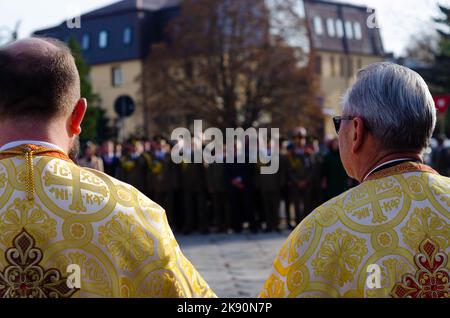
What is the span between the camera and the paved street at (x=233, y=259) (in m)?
10.2

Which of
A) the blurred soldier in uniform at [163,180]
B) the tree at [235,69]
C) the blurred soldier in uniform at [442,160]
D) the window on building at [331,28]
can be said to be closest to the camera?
the blurred soldier in uniform at [163,180]

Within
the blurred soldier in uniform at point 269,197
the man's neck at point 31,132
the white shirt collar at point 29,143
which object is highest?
the man's neck at point 31,132

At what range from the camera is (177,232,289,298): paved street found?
33.6ft

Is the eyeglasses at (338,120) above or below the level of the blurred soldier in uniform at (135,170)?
above

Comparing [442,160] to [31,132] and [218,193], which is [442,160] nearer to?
[218,193]

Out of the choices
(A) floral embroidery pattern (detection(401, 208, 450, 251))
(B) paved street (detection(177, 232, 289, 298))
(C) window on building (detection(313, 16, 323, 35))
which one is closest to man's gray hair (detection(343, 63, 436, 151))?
(A) floral embroidery pattern (detection(401, 208, 450, 251))

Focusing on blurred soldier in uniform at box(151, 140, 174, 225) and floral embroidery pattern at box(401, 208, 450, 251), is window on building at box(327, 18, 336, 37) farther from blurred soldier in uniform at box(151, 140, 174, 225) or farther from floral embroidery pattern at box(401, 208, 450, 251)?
floral embroidery pattern at box(401, 208, 450, 251)

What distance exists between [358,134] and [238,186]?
15346mm

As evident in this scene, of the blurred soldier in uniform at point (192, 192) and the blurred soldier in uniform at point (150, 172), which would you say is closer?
the blurred soldier in uniform at point (192, 192)

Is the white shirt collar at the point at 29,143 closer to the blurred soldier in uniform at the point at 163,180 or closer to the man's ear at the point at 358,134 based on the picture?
the man's ear at the point at 358,134

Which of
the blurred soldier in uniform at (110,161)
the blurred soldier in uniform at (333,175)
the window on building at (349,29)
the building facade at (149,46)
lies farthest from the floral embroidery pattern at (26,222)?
the window on building at (349,29)

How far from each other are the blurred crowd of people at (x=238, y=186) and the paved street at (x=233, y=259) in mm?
747
